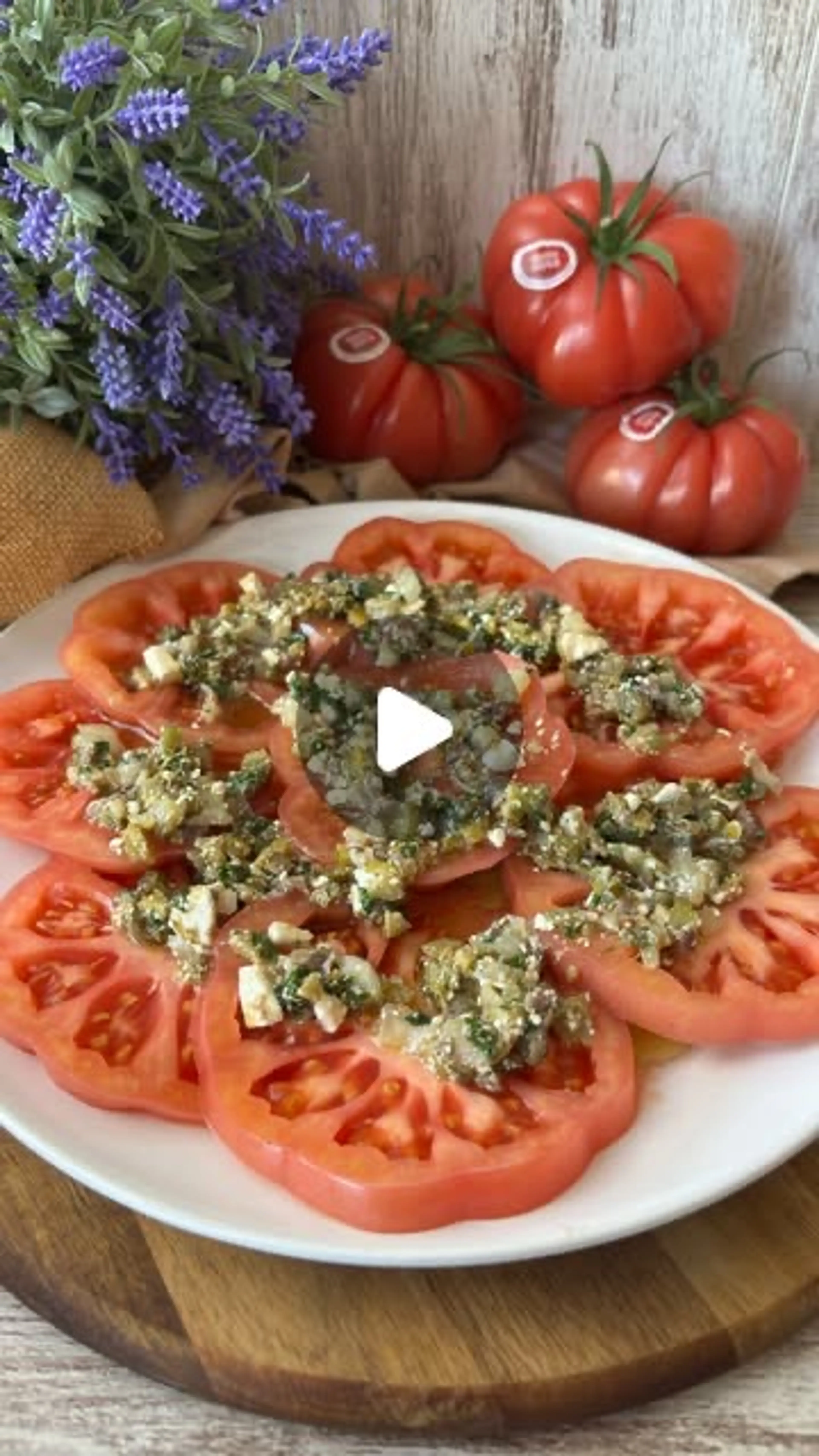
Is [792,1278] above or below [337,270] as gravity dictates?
below

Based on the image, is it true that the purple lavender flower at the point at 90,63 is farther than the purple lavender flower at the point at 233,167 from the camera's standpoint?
No

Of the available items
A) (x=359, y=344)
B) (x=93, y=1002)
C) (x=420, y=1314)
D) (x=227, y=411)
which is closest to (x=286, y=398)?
(x=227, y=411)

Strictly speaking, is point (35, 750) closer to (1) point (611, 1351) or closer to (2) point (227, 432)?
(2) point (227, 432)

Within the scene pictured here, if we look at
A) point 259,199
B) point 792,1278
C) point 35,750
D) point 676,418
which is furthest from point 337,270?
point 792,1278

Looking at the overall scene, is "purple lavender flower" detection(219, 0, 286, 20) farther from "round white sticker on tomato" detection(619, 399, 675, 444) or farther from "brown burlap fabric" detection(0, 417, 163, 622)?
"round white sticker on tomato" detection(619, 399, 675, 444)

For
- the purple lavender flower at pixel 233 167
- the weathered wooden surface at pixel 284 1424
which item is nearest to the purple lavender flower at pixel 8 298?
the purple lavender flower at pixel 233 167

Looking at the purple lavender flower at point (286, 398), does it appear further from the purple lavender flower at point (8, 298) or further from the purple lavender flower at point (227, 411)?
the purple lavender flower at point (8, 298)
